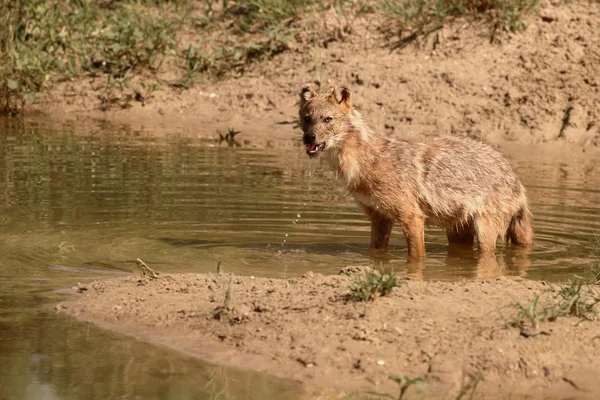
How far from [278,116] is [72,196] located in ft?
21.9

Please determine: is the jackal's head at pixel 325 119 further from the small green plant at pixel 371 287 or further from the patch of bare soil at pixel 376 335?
the small green plant at pixel 371 287

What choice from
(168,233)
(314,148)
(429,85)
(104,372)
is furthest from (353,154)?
(429,85)

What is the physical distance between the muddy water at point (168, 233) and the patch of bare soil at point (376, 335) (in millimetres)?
→ 268

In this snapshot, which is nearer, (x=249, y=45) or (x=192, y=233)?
(x=192, y=233)

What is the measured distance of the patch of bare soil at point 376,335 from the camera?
6031 millimetres

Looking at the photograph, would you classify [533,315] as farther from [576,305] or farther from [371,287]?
[371,287]

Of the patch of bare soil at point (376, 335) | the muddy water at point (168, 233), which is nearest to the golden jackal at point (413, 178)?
the muddy water at point (168, 233)

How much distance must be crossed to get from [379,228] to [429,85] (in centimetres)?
832

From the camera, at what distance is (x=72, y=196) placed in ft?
40.4

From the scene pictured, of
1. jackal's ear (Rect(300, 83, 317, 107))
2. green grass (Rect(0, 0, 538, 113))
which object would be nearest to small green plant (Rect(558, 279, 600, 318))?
jackal's ear (Rect(300, 83, 317, 107))

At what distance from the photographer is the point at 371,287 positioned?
6.83 meters

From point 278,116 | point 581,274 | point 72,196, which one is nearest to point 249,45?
point 278,116

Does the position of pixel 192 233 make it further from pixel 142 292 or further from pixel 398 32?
pixel 398 32

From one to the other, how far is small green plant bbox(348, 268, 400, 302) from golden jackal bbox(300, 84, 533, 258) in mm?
3106
